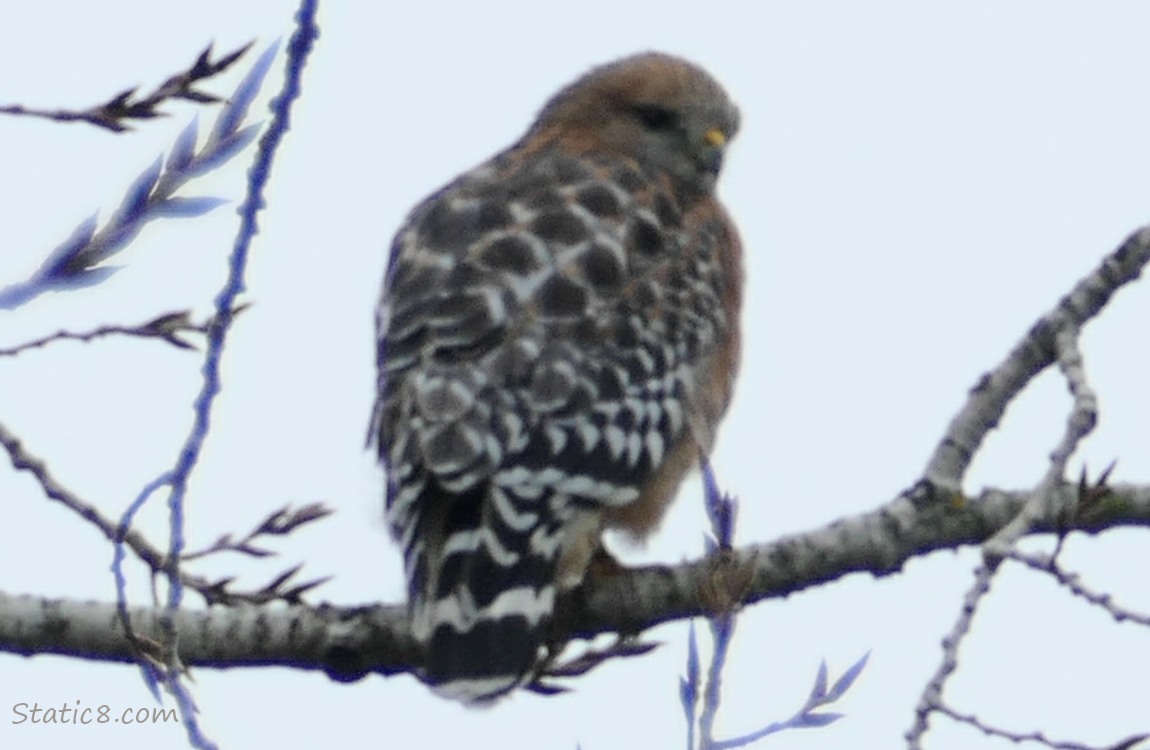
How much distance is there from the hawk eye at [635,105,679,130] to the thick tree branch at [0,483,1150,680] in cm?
248

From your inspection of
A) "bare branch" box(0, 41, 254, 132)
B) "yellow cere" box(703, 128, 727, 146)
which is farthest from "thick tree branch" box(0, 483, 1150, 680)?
"yellow cere" box(703, 128, 727, 146)

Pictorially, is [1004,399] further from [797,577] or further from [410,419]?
[410,419]

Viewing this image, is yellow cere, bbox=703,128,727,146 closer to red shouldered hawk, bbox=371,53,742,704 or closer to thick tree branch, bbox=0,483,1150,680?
red shouldered hawk, bbox=371,53,742,704

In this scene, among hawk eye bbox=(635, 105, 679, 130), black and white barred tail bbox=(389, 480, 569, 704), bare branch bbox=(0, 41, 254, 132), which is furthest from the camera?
hawk eye bbox=(635, 105, 679, 130)

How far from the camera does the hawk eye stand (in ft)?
21.9

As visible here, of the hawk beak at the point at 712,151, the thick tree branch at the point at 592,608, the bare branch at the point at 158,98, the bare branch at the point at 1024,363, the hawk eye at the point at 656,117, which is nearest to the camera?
the bare branch at the point at 158,98

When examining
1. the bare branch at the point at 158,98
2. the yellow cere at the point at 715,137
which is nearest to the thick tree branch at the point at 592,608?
the bare branch at the point at 158,98

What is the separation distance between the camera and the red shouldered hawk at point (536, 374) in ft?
14.3

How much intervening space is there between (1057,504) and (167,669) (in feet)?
6.94

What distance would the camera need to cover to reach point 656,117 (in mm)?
6703

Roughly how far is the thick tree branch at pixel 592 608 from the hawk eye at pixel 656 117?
2.48 metres

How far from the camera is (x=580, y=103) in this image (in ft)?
22.5

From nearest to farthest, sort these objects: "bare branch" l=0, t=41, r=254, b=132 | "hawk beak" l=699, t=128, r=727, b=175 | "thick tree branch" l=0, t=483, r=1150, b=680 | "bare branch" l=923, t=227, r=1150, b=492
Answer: "bare branch" l=0, t=41, r=254, b=132, "thick tree branch" l=0, t=483, r=1150, b=680, "bare branch" l=923, t=227, r=1150, b=492, "hawk beak" l=699, t=128, r=727, b=175

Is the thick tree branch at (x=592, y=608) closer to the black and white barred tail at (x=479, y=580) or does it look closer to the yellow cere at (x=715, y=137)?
the black and white barred tail at (x=479, y=580)
